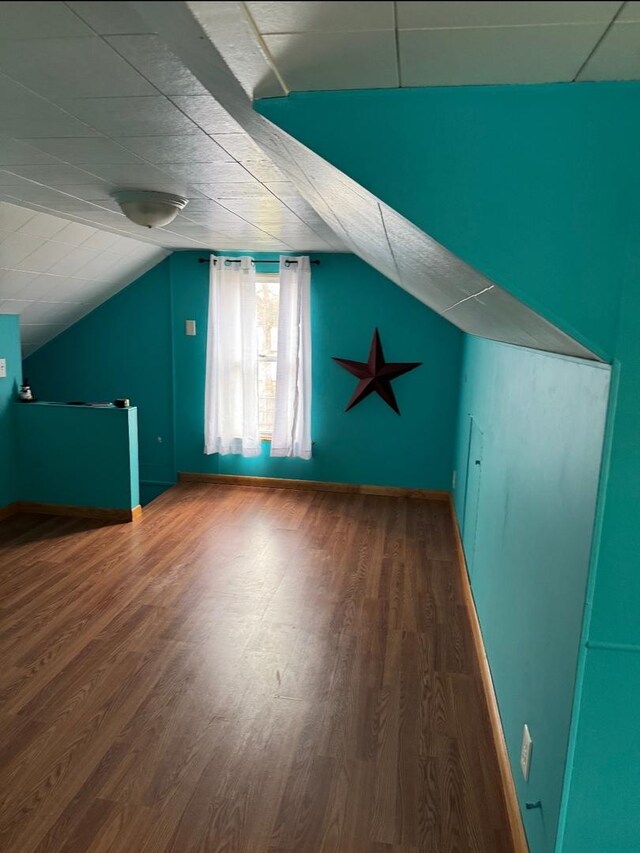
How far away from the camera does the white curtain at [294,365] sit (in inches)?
199

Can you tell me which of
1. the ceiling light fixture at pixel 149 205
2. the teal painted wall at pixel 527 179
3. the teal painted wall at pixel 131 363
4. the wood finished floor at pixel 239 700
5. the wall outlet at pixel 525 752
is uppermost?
the ceiling light fixture at pixel 149 205

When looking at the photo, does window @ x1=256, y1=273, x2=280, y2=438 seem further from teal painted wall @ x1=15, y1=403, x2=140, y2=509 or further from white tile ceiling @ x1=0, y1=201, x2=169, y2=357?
teal painted wall @ x1=15, y1=403, x2=140, y2=509

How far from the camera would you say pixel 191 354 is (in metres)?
5.40

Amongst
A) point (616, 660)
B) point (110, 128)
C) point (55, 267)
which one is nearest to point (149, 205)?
point (110, 128)

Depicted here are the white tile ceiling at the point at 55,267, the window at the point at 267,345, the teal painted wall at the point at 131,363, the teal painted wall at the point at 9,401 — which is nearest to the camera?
the white tile ceiling at the point at 55,267

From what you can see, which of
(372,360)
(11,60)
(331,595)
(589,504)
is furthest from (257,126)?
(372,360)

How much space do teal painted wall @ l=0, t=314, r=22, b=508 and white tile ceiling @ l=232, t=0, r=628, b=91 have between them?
3.99 m

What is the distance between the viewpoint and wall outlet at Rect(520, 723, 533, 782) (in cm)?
172

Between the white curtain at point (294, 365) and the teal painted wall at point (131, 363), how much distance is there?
112 centimetres

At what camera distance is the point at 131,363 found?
5.53 m

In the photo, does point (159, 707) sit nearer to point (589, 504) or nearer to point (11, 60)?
point (589, 504)

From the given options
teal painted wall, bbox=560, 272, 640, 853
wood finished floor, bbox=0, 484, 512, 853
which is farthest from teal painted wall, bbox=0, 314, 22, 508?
teal painted wall, bbox=560, 272, 640, 853

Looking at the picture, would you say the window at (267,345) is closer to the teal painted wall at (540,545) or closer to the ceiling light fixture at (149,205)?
the ceiling light fixture at (149,205)

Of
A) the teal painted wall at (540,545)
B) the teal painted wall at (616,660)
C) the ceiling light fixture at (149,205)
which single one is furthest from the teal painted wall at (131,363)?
the teal painted wall at (616,660)
